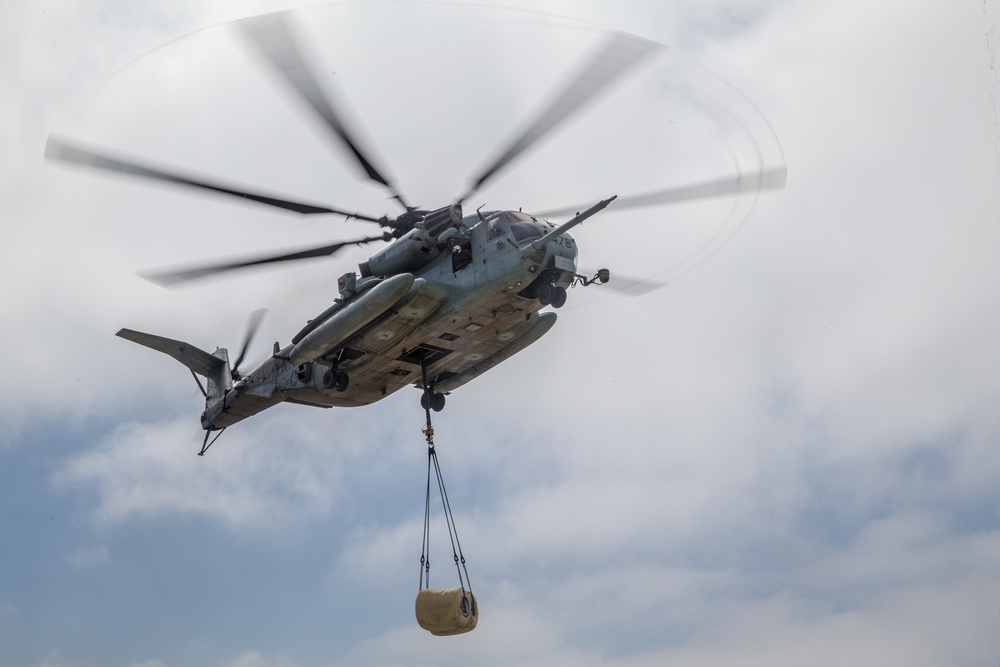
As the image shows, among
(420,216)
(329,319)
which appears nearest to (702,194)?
(420,216)

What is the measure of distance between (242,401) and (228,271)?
19.9ft

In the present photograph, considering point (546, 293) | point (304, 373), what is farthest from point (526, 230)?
point (304, 373)

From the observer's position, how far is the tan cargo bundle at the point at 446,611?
20.0 m

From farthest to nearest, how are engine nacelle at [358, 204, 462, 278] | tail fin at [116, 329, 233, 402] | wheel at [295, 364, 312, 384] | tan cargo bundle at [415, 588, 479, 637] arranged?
1. tail fin at [116, 329, 233, 402]
2. wheel at [295, 364, 312, 384]
3. engine nacelle at [358, 204, 462, 278]
4. tan cargo bundle at [415, 588, 479, 637]

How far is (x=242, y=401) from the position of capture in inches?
1046

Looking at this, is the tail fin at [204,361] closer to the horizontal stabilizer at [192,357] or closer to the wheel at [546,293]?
the horizontal stabilizer at [192,357]

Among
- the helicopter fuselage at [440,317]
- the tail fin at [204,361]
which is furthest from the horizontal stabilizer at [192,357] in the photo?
the helicopter fuselage at [440,317]

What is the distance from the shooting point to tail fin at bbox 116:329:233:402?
27.6 meters

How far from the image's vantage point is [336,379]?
23594 millimetres

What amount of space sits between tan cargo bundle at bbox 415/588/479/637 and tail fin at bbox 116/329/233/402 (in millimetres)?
9898

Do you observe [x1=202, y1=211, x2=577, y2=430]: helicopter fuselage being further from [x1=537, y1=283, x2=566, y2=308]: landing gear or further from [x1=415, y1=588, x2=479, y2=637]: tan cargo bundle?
[x1=415, y1=588, x2=479, y2=637]: tan cargo bundle

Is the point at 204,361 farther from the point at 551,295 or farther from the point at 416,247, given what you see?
the point at 551,295

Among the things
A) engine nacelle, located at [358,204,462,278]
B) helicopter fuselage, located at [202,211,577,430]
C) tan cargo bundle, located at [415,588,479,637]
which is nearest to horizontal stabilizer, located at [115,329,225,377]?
helicopter fuselage, located at [202,211,577,430]

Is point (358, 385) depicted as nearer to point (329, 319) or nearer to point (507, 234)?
point (329, 319)
